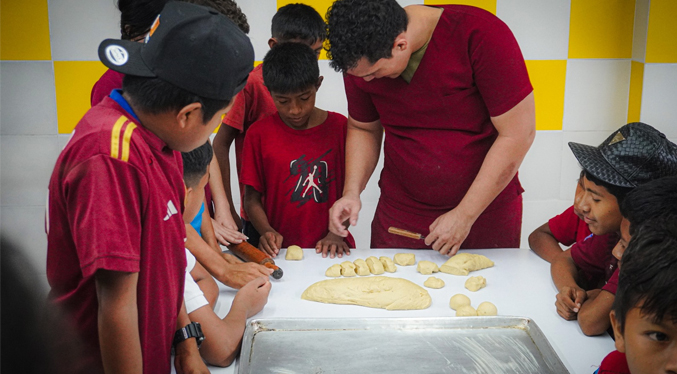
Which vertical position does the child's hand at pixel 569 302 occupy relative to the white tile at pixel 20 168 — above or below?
below

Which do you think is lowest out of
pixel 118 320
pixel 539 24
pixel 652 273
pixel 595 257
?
pixel 595 257

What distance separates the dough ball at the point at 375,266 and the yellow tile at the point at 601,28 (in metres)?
2.18

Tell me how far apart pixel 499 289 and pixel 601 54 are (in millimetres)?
2229

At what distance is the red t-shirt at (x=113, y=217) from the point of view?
859 millimetres

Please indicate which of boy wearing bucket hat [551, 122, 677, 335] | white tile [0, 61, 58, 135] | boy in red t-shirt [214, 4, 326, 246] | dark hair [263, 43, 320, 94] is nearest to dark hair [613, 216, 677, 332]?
boy wearing bucket hat [551, 122, 677, 335]

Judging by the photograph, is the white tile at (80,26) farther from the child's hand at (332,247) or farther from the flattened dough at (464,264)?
the flattened dough at (464,264)

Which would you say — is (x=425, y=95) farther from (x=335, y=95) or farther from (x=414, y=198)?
(x=335, y=95)

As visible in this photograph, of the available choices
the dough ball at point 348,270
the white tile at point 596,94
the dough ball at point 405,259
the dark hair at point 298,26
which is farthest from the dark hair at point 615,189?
the white tile at point 596,94

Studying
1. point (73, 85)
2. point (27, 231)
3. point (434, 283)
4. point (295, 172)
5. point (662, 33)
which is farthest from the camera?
point (73, 85)

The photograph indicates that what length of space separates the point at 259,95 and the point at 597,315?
1.61 metres

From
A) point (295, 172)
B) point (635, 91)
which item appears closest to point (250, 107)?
point (295, 172)

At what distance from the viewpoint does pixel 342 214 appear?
199 cm

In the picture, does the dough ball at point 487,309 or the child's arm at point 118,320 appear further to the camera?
the dough ball at point 487,309

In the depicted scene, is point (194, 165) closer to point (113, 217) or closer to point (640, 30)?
point (113, 217)
